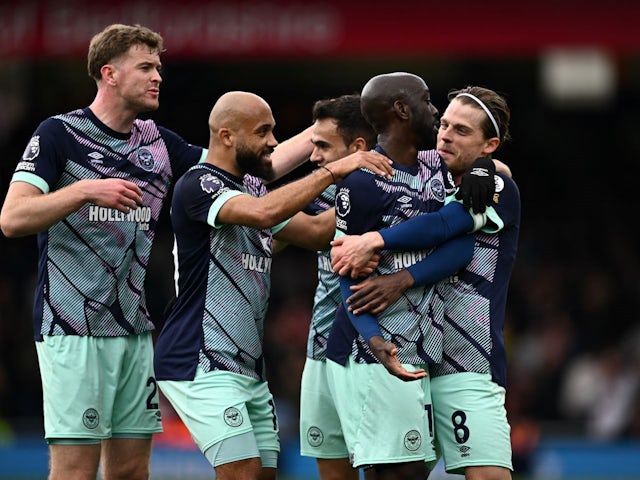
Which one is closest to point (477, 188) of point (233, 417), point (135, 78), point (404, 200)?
point (404, 200)

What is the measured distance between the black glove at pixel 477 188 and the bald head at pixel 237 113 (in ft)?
3.25

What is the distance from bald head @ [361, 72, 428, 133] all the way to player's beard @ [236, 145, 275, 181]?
0.57 metres

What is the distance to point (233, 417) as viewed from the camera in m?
5.67

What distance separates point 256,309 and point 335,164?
80 cm

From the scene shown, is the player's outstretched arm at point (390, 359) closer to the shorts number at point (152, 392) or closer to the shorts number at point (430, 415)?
the shorts number at point (430, 415)

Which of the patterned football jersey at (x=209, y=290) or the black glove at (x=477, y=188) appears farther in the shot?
the patterned football jersey at (x=209, y=290)

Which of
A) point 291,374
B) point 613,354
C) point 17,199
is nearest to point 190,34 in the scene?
point 291,374

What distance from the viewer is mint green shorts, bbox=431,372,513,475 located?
18.7 ft

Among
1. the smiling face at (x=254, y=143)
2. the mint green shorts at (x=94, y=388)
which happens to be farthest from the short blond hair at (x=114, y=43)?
the mint green shorts at (x=94, y=388)

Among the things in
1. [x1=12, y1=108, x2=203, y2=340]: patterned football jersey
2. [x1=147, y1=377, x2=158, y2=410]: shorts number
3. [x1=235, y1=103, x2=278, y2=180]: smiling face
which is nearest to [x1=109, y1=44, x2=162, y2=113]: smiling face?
[x1=12, y1=108, x2=203, y2=340]: patterned football jersey

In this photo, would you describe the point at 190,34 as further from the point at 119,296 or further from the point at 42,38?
the point at 119,296

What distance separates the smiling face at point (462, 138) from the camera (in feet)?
19.4

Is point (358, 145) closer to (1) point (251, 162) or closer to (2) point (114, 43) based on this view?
(1) point (251, 162)

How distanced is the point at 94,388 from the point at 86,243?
2.22ft
